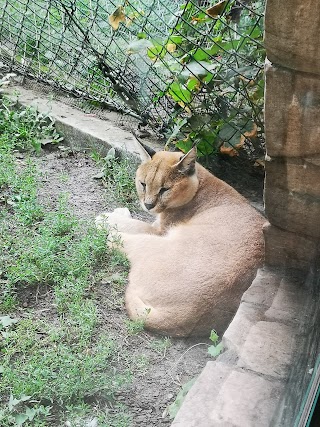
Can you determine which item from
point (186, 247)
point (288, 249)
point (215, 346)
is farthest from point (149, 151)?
point (215, 346)

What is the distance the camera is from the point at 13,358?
1.94m

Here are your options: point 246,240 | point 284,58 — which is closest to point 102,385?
point 246,240

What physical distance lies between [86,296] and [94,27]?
179 centimetres

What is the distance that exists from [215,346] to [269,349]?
17cm

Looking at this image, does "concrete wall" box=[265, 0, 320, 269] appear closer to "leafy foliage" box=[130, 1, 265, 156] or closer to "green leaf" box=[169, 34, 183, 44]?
"leafy foliage" box=[130, 1, 265, 156]

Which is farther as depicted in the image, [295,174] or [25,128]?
[25,128]

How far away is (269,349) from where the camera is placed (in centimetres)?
193

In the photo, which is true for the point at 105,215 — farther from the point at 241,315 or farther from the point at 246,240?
the point at 241,315

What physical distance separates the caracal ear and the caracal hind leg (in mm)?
298

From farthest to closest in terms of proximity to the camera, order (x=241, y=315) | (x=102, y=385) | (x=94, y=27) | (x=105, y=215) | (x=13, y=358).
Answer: (x=94, y=27)
(x=105, y=215)
(x=241, y=315)
(x=13, y=358)
(x=102, y=385)

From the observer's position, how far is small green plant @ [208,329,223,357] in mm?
1951

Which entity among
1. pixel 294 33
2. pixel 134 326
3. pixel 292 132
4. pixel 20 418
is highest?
pixel 294 33

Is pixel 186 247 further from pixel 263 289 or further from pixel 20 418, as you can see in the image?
pixel 20 418

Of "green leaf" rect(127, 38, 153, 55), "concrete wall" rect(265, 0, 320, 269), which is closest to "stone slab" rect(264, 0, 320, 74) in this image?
"concrete wall" rect(265, 0, 320, 269)
